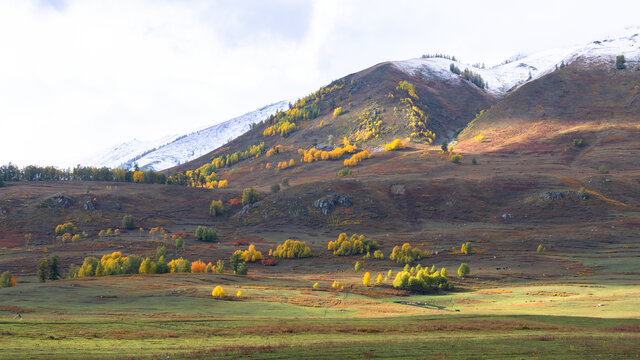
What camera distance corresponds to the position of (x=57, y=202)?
17400 centimetres

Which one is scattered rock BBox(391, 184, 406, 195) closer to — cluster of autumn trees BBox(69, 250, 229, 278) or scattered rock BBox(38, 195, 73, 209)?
cluster of autumn trees BBox(69, 250, 229, 278)

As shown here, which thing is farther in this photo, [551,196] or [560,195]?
[551,196]

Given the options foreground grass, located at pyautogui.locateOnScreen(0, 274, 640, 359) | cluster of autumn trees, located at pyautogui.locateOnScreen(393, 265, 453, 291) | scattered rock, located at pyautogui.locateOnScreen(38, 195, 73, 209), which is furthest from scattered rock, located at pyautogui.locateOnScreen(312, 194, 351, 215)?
foreground grass, located at pyautogui.locateOnScreen(0, 274, 640, 359)

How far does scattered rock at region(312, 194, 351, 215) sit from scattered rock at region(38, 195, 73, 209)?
87602 mm

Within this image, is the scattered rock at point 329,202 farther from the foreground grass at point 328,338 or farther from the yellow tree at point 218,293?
the foreground grass at point 328,338

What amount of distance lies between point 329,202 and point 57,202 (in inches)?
3797

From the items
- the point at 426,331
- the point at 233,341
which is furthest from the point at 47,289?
the point at 426,331

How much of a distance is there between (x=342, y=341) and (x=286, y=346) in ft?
15.6

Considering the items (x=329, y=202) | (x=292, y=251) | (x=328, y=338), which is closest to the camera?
(x=328, y=338)

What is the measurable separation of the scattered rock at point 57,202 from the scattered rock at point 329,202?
87.6m

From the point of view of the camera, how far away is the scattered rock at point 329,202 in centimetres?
17775

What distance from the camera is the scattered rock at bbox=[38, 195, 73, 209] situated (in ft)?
563

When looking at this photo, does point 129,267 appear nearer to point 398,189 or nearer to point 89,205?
point 89,205

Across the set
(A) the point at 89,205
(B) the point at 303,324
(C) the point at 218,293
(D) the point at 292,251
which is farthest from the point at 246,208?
(B) the point at 303,324
